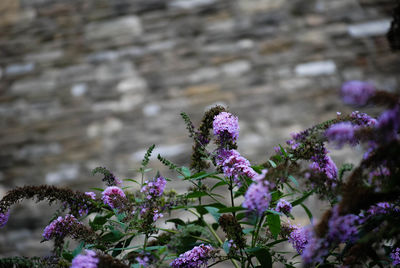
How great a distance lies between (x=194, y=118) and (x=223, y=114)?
159cm

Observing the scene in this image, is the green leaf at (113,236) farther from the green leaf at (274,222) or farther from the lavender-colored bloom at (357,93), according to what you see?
the lavender-colored bloom at (357,93)

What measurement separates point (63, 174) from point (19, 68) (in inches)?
36.5

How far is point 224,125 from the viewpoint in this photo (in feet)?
2.10

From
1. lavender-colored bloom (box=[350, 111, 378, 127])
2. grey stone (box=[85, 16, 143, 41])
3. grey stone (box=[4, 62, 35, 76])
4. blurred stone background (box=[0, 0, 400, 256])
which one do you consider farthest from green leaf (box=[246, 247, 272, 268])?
grey stone (box=[4, 62, 35, 76])

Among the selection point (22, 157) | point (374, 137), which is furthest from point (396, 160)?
point (22, 157)

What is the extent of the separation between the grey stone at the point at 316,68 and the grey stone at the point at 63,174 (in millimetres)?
1534

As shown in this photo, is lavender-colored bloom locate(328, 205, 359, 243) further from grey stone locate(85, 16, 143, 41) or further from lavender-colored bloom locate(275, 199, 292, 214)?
grey stone locate(85, 16, 143, 41)

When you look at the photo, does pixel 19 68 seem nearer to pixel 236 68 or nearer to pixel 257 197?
pixel 236 68

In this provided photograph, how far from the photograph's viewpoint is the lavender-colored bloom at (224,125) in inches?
25.2

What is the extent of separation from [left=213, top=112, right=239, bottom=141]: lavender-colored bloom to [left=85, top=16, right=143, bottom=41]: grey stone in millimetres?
2054

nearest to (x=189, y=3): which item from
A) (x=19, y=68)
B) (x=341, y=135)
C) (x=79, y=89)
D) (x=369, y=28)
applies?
(x=79, y=89)

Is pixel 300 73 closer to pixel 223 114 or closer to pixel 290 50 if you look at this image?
pixel 290 50

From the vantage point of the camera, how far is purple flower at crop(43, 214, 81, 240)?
23.7 inches

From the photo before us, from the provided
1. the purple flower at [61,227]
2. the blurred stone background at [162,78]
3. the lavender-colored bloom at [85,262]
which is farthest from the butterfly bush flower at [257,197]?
the blurred stone background at [162,78]
